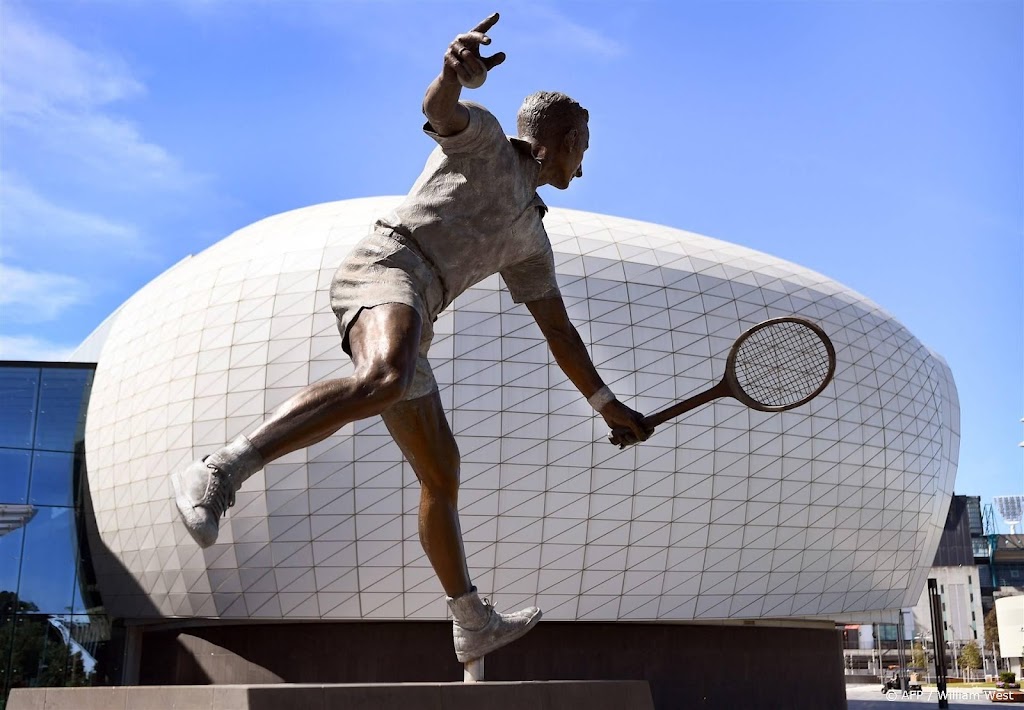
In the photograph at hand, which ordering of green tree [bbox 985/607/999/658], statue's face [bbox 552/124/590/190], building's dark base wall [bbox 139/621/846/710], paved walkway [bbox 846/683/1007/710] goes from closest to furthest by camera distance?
statue's face [bbox 552/124/590/190] < building's dark base wall [bbox 139/621/846/710] < paved walkway [bbox 846/683/1007/710] < green tree [bbox 985/607/999/658]

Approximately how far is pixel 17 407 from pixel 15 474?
1.98 meters

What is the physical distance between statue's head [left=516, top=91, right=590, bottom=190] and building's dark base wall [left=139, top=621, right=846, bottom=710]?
22211mm

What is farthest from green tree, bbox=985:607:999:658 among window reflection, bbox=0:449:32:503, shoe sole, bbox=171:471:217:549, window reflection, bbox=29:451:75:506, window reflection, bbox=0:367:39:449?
shoe sole, bbox=171:471:217:549

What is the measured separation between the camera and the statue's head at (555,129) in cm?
546

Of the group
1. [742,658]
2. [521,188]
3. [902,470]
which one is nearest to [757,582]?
[742,658]

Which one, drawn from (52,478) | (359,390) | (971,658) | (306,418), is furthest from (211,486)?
(971,658)

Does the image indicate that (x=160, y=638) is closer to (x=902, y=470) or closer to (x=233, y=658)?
(x=233, y=658)

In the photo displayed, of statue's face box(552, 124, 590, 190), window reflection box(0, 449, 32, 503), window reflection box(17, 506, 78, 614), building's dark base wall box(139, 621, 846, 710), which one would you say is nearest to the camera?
statue's face box(552, 124, 590, 190)

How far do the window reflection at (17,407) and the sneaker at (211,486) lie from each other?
92.8ft

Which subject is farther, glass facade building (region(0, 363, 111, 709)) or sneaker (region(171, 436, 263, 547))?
glass facade building (region(0, 363, 111, 709))

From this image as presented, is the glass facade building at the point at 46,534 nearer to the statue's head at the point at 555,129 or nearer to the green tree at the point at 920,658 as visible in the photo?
the statue's head at the point at 555,129

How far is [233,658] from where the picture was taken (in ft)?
88.8

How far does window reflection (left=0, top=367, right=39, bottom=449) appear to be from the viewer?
29219 mm

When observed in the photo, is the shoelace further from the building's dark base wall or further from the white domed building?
the building's dark base wall
